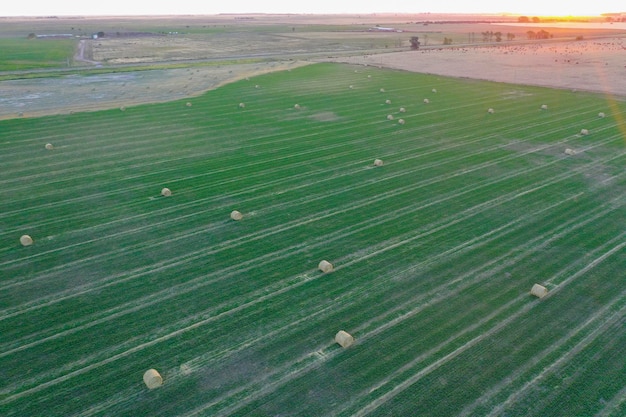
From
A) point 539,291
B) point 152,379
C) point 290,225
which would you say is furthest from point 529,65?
point 152,379

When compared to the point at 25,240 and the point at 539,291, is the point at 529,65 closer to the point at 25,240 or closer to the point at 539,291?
the point at 539,291

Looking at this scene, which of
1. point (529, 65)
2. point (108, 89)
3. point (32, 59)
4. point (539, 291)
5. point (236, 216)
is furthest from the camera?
point (32, 59)

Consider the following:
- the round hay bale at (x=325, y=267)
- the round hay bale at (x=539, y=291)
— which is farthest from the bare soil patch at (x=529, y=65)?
the round hay bale at (x=325, y=267)

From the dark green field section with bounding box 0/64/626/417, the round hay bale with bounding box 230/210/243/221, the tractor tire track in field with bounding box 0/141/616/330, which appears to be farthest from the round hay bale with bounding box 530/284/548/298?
the round hay bale with bounding box 230/210/243/221

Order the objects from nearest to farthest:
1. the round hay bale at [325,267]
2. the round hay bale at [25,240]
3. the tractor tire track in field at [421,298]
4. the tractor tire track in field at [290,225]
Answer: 1. the tractor tire track in field at [421,298]
2. the tractor tire track in field at [290,225]
3. the round hay bale at [325,267]
4. the round hay bale at [25,240]

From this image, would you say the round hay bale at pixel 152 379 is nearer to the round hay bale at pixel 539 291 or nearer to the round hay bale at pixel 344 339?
the round hay bale at pixel 344 339

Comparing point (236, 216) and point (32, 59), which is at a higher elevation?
point (32, 59)

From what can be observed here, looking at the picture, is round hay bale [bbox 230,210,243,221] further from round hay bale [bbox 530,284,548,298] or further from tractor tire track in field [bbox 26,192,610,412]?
round hay bale [bbox 530,284,548,298]
